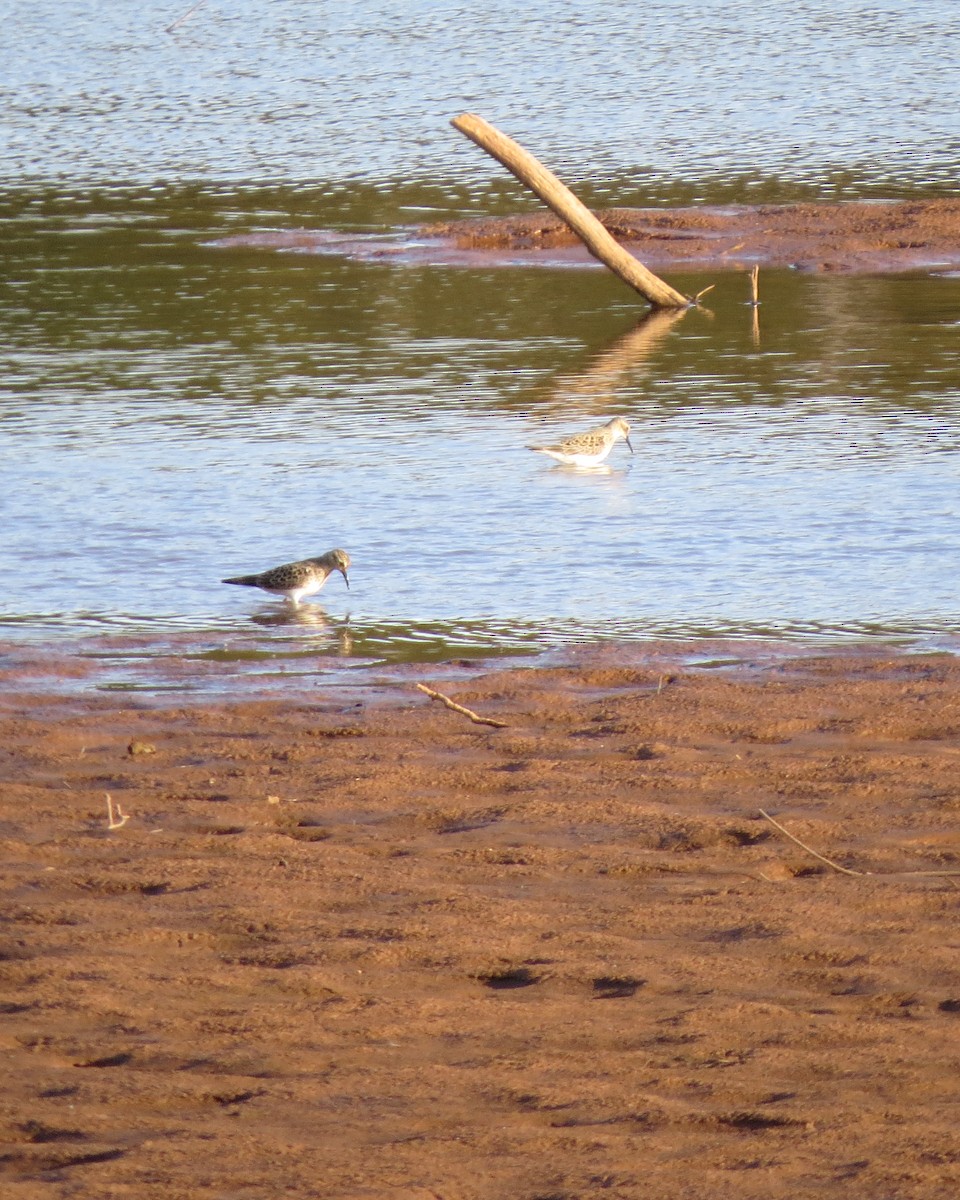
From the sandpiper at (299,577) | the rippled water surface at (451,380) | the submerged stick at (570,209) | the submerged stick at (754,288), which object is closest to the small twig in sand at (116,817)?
the rippled water surface at (451,380)

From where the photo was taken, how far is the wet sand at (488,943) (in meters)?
4.35

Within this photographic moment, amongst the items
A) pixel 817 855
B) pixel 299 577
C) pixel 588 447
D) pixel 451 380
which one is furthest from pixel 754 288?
pixel 817 855

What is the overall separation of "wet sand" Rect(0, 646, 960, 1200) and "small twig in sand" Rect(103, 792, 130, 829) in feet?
0.08

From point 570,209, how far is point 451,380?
298 centimetres

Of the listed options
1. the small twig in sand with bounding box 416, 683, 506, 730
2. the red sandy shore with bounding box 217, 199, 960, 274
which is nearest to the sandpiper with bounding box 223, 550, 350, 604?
the small twig in sand with bounding box 416, 683, 506, 730

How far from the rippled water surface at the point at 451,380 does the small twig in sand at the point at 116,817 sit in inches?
91.8

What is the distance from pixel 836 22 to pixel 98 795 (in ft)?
111

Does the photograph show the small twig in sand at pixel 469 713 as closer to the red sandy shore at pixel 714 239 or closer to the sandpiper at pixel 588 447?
the sandpiper at pixel 588 447

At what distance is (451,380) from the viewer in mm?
15375

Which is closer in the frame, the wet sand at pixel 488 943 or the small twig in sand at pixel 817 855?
the wet sand at pixel 488 943

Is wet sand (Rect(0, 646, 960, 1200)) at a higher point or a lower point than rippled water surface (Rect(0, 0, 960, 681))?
lower

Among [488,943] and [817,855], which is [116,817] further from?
[817,855]

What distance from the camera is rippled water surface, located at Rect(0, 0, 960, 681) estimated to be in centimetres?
980

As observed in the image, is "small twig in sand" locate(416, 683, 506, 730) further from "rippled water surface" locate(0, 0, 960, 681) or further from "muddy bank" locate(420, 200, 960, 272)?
"muddy bank" locate(420, 200, 960, 272)
